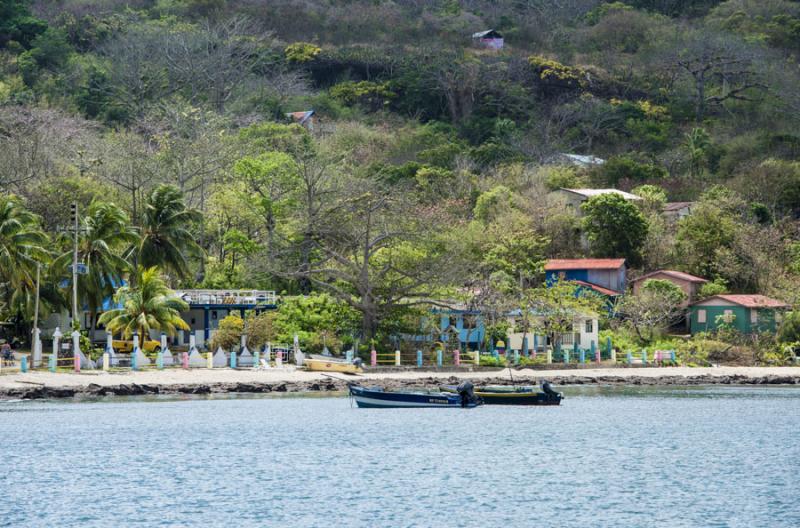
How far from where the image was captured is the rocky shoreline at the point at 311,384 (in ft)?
183

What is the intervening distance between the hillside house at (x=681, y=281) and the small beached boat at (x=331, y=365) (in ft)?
67.5

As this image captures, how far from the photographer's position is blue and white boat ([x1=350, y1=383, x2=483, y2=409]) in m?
55.0

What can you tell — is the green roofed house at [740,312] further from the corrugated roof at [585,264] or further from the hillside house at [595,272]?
the corrugated roof at [585,264]

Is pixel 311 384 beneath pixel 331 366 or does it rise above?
beneath

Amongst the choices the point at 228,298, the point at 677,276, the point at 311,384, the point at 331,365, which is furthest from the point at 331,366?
the point at 677,276

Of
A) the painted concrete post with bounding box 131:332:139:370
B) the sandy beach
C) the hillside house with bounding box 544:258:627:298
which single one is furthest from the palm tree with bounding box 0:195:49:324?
the hillside house with bounding box 544:258:627:298

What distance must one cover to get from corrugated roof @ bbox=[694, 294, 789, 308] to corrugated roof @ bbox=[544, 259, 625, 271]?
581 centimetres

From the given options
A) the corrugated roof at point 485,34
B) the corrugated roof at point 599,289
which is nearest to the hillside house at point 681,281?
the corrugated roof at point 599,289

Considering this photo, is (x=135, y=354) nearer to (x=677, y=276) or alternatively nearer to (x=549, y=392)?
(x=549, y=392)

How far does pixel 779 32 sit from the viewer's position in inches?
5384

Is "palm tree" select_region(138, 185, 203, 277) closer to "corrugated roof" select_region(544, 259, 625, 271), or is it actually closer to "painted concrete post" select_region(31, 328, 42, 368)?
"painted concrete post" select_region(31, 328, 42, 368)

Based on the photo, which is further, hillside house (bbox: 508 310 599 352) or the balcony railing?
hillside house (bbox: 508 310 599 352)

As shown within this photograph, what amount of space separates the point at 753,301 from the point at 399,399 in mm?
27797

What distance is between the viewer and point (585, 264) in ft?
261
